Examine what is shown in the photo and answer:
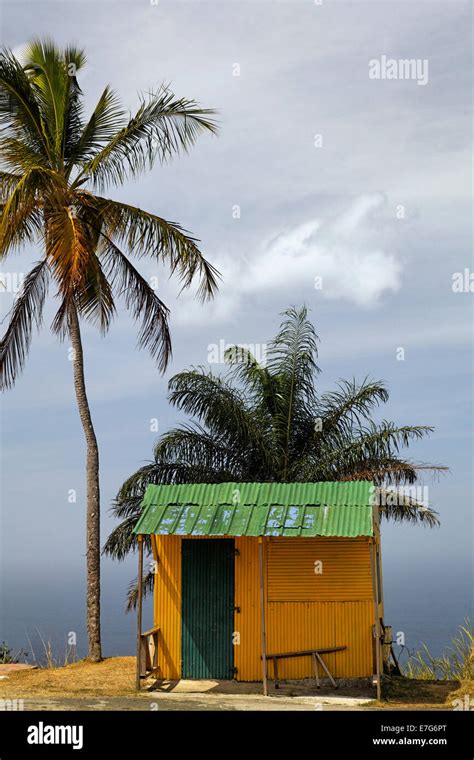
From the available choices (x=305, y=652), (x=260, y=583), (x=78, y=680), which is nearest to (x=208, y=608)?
(x=260, y=583)

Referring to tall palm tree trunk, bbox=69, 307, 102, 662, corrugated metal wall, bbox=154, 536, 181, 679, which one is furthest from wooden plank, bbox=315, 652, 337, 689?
tall palm tree trunk, bbox=69, 307, 102, 662

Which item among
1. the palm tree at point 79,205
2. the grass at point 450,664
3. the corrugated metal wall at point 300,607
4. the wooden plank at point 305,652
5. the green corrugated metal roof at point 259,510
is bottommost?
the grass at point 450,664

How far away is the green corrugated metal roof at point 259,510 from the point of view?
17.6 m

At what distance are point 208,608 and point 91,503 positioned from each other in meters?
5.30

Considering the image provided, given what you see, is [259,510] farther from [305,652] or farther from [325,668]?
[325,668]

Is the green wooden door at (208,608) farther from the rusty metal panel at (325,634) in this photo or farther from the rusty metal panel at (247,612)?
the rusty metal panel at (325,634)

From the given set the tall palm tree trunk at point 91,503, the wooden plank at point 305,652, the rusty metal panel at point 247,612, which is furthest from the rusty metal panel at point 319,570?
the tall palm tree trunk at point 91,503

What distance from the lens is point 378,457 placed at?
25.1m

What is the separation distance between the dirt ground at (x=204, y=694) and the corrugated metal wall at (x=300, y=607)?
1.36 ft

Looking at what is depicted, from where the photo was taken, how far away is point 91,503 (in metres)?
22.8

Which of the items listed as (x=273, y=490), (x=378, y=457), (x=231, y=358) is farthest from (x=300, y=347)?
(x=273, y=490)

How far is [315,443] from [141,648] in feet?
31.5

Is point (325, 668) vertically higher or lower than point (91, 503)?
lower
